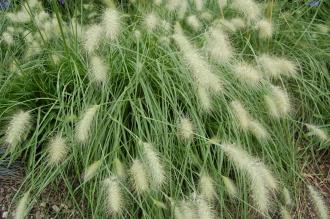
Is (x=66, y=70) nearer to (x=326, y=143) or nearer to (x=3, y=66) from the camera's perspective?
(x=3, y=66)

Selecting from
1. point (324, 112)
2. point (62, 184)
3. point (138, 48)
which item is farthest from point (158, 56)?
point (324, 112)

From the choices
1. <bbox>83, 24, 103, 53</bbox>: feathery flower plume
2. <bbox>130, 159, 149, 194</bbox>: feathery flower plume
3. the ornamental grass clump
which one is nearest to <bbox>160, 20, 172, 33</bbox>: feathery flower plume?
the ornamental grass clump

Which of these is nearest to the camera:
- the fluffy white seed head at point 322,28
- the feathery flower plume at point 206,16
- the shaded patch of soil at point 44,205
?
the shaded patch of soil at point 44,205

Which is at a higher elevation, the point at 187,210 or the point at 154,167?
the point at 154,167

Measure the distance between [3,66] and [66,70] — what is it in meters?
0.53

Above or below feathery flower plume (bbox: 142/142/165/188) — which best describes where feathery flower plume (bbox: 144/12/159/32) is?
above

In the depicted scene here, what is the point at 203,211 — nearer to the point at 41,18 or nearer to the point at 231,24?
the point at 231,24

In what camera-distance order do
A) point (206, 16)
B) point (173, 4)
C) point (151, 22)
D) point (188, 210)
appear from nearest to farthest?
1. point (188, 210)
2. point (151, 22)
3. point (173, 4)
4. point (206, 16)

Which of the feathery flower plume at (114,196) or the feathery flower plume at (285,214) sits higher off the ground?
the feathery flower plume at (114,196)

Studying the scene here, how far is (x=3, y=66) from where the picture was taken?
3211mm

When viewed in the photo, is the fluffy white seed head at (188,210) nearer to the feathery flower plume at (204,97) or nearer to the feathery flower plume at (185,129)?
the feathery flower plume at (185,129)

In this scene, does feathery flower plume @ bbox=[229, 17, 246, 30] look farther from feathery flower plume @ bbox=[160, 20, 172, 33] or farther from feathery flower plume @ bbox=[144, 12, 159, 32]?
feathery flower plume @ bbox=[144, 12, 159, 32]

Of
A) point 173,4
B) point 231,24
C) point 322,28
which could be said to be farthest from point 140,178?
point 322,28

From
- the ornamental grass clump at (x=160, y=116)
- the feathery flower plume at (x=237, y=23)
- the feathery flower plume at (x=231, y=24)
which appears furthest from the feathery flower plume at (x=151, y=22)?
the feathery flower plume at (x=237, y=23)
